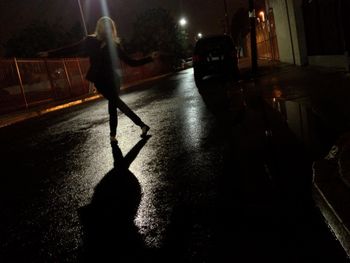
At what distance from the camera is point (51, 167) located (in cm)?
574

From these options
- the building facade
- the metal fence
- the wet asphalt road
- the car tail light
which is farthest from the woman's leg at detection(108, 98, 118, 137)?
the car tail light

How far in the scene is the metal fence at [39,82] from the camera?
1686cm

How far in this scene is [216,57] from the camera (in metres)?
17.0

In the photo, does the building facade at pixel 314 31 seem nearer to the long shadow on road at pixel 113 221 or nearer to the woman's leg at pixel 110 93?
the woman's leg at pixel 110 93

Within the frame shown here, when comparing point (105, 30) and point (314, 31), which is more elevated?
point (105, 30)

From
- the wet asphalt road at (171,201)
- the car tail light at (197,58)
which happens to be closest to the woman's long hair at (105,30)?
the wet asphalt road at (171,201)

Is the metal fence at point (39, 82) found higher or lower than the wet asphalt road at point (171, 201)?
higher

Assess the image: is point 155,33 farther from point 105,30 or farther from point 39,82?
point 105,30

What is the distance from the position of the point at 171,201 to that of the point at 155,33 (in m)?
57.5

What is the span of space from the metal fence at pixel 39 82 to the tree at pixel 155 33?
1320 inches

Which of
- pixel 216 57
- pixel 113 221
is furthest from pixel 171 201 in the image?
pixel 216 57

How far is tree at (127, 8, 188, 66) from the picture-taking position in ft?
193

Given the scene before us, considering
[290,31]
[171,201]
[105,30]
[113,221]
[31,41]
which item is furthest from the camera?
[31,41]

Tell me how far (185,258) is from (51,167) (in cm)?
369
